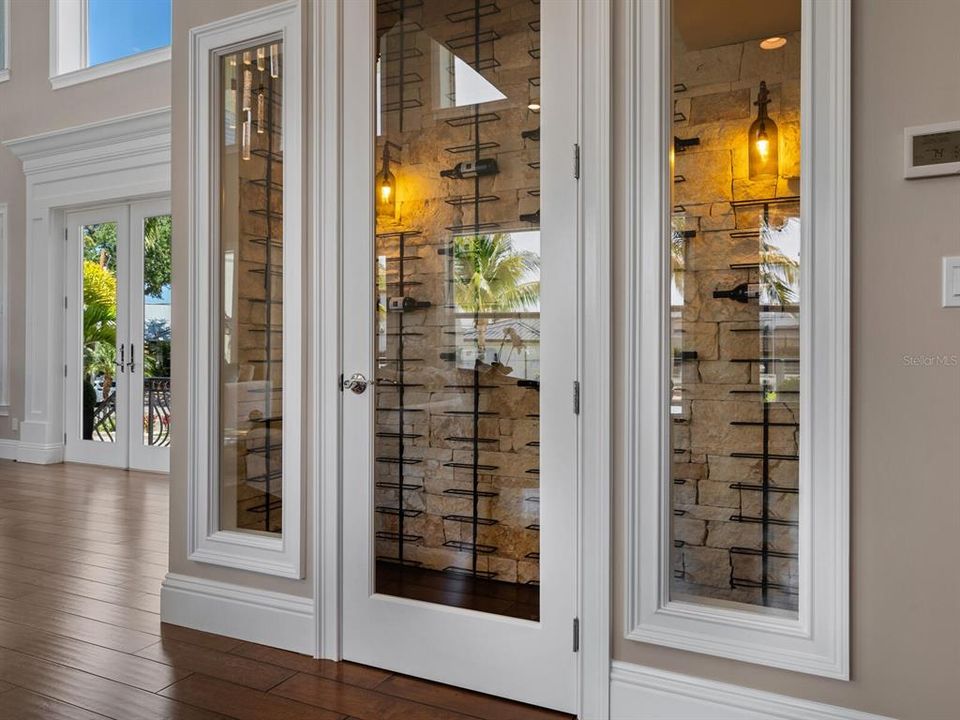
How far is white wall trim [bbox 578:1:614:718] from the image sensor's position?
6.77 ft

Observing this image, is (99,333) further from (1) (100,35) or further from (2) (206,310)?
(2) (206,310)

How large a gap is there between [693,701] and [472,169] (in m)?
1.71

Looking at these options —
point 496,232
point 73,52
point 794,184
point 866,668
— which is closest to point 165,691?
point 496,232

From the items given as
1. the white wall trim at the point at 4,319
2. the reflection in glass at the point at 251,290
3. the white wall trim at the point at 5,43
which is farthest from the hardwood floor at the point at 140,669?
the white wall trim at the point at 5,43

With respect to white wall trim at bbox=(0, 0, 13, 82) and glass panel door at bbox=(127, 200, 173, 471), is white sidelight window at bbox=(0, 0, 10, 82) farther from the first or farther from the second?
glass panel door at bbox=(127, 200, 173, 471)

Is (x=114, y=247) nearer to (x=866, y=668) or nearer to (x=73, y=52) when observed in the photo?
(x=73, y=52)

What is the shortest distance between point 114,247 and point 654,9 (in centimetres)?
607

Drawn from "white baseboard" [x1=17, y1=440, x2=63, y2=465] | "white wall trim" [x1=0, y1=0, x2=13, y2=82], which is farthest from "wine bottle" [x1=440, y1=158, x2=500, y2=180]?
"white wall trim" [x1=0, y1=0, x2=13, y2=82]

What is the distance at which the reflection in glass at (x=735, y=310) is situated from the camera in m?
1.91

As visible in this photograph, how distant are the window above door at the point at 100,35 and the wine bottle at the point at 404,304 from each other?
5530mm

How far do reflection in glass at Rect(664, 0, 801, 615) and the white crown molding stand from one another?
5.21 metres

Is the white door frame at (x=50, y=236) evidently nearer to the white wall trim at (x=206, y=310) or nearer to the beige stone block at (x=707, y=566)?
the white wall trim at (x=206, y=310)

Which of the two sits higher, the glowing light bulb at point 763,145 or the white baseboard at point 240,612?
the glowing light bulb at point 763,145

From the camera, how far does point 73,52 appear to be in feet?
23.0
